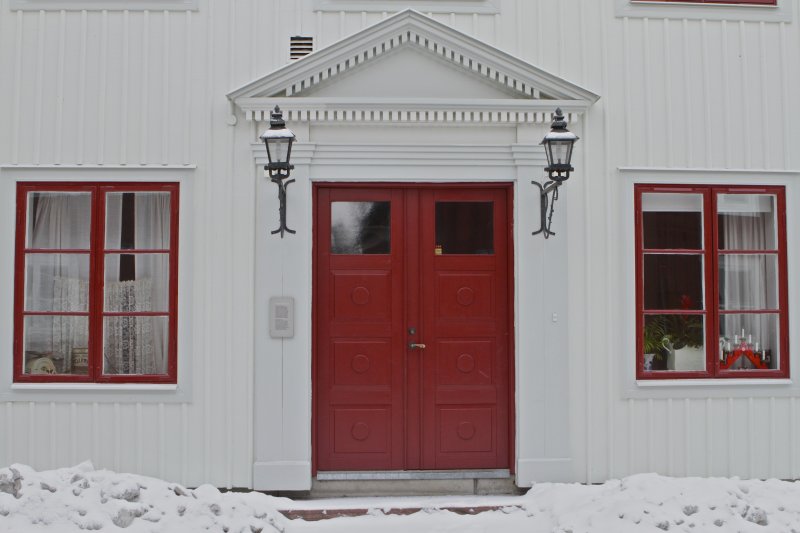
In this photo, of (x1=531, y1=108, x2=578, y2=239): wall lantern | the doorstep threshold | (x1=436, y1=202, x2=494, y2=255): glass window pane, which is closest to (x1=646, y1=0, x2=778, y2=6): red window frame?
(x1=531, y1=108, x2=578, y2=239): wall lantern

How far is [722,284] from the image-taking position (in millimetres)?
6211

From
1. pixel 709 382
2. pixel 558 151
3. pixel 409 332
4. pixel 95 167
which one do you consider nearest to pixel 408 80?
pixel 558 151

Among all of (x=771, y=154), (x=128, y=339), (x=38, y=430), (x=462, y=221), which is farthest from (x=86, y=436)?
(x=771, y=154)

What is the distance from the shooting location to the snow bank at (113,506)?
181 inches

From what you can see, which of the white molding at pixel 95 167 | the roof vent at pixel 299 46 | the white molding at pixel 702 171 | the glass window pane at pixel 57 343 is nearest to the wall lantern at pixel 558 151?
the white molding at pixel 702 171

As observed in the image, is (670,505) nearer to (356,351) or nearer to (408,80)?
(356,351)

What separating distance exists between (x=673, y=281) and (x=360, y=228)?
Answer: 2786 millimetres

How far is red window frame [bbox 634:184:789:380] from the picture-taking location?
605cm

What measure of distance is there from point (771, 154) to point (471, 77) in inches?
108

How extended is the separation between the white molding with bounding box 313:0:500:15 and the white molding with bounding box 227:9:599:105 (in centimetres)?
29

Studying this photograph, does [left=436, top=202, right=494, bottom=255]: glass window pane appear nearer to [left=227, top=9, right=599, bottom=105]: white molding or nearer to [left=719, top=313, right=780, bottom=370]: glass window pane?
[left=227, top=9, right=599, bottom=105]: white molding

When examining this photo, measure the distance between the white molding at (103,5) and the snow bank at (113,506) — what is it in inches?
148

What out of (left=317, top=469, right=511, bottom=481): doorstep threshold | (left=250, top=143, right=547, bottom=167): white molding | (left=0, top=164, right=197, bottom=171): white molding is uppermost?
(left=250, top=143, right=547, bottom=167): white molding

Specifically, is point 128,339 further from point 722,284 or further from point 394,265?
point 722,284
